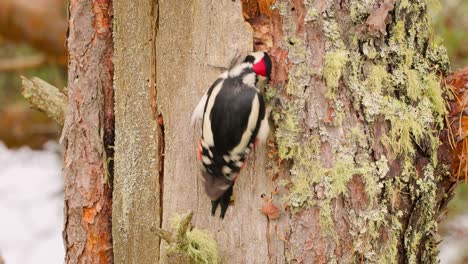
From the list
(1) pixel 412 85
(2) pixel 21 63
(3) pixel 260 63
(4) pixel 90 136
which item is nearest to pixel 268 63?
(3) pixel 260 63

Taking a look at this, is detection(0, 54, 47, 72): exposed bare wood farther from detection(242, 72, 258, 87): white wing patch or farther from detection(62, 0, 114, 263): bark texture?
detection(242, 72, 258, 87): white wing patch

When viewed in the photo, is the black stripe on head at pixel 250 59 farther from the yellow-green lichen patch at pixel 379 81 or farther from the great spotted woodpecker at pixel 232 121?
the yellow-green lichen patch at pixel 379 81

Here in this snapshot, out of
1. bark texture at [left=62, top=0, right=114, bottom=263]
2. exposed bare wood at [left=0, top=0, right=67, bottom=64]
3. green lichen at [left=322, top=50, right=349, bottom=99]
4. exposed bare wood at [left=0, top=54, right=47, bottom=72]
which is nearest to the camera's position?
green lichen at [left=322, top=50, right=349, bottom=99]

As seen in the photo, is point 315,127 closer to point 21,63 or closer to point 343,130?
point 343,130

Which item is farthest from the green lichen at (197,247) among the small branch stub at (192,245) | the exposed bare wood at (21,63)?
the exposed bare wood at (21,63)

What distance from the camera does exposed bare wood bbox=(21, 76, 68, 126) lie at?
2316mm

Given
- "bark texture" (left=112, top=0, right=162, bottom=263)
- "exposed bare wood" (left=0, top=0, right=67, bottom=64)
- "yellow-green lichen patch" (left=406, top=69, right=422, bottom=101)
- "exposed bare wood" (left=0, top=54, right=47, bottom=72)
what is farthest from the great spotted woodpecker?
"exposed bare wood" (left=0, top=54, right=47, bottom=72)

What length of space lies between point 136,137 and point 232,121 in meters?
0.41

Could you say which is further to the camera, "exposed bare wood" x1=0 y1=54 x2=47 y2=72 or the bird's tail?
"exposed bare wood" x1=0 y1=54 x2=47 y2=72

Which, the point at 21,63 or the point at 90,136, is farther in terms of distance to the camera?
the point at 21,63

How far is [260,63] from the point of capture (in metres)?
1.82

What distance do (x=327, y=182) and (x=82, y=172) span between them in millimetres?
695

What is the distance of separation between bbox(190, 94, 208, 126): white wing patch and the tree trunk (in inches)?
1.3

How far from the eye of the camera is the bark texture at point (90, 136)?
2.19m
